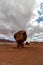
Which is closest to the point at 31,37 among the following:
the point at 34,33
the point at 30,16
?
the point at 34,33

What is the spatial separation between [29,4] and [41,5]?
0.09 metres

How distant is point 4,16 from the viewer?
50.1 inches

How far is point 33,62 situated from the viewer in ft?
2.26

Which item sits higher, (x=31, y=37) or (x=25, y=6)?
(x=25, y=6)

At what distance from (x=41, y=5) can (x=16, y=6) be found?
0.19 metres

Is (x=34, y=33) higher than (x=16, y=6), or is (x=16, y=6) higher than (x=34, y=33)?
(x=16, y=6)

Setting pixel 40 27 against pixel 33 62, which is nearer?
pixel 33 62

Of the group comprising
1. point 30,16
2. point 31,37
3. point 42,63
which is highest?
point 30,16

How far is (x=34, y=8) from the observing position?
1278mm

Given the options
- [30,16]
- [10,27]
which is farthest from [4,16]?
[30,16]

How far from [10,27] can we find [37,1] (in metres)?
0.28

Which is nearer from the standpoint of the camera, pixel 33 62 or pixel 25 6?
pixel 33 62

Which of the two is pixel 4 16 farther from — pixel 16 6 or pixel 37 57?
pixel 37 57

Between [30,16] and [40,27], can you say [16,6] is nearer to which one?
[30,16]
